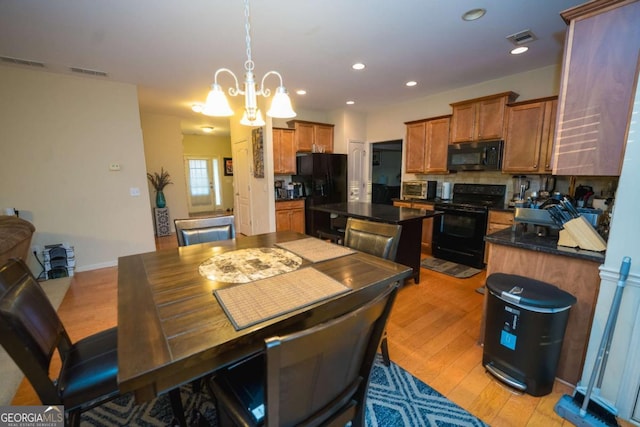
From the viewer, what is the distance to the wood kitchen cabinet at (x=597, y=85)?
1.42m

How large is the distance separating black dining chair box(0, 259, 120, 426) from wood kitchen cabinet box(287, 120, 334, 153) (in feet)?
14.1

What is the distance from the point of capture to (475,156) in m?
3.86

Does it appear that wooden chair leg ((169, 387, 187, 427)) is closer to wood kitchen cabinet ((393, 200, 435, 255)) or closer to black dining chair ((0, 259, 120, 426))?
black dining chair ((0, 259, 120, 426))

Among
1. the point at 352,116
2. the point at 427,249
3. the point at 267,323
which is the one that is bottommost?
the point at 427,249

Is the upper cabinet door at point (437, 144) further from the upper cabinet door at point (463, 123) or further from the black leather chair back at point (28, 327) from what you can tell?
the black leather chair back at point (28, 327)

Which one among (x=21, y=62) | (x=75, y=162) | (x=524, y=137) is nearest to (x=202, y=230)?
(x=75, y=162)

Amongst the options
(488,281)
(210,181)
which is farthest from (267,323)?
(210,181)

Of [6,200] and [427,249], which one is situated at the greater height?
[6,200]

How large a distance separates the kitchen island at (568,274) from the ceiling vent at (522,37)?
2027 millimetres

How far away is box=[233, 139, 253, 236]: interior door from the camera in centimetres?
547

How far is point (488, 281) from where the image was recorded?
1.75 m

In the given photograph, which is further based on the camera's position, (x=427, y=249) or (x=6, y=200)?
(x=427, y=249)

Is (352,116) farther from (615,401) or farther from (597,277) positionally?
(615,401)

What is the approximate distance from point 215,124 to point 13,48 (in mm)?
4330
